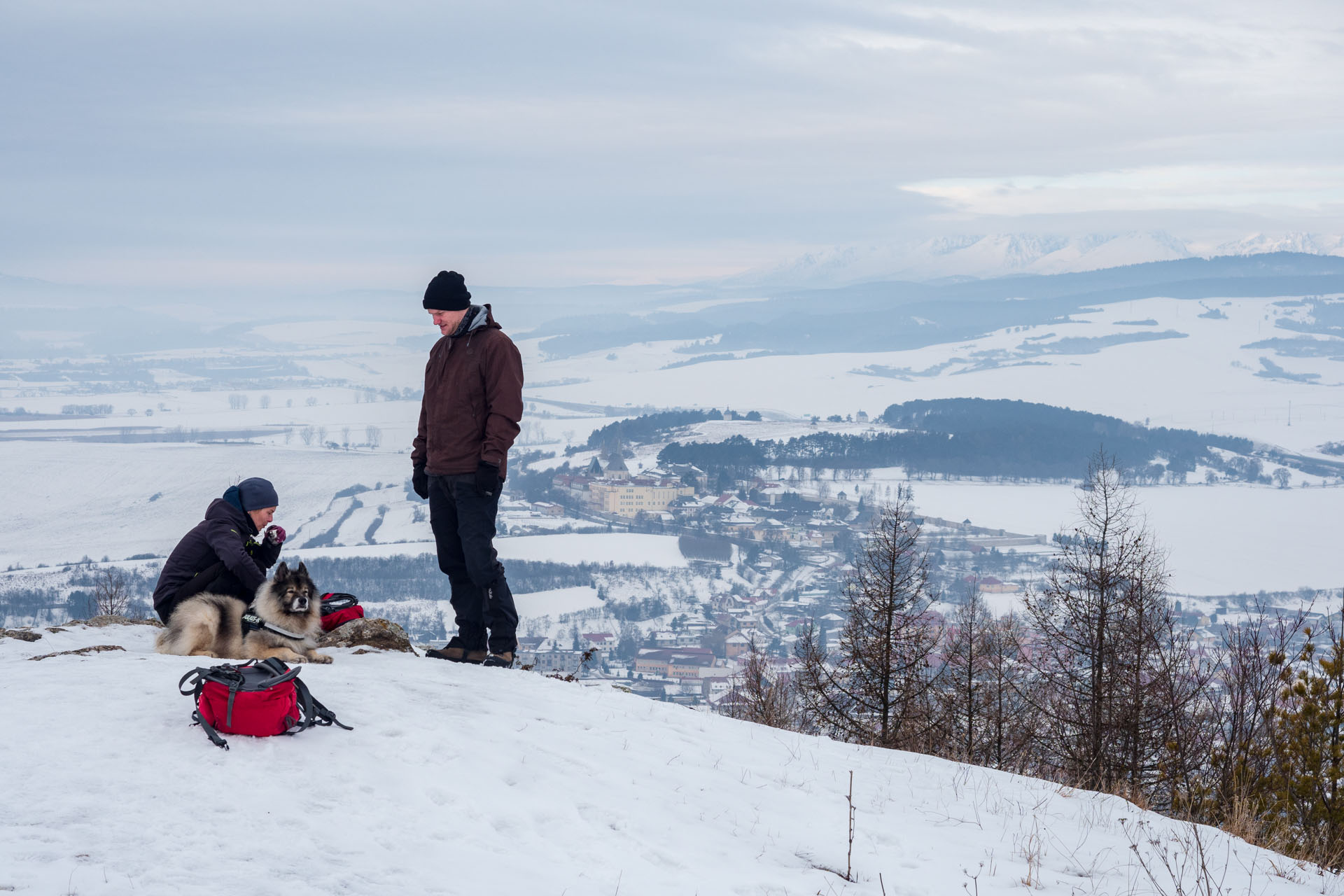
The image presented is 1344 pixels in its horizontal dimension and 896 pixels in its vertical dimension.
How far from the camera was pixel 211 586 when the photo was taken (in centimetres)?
662

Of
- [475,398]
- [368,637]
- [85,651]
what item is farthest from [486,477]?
[85,651]

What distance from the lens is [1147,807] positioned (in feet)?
21.8

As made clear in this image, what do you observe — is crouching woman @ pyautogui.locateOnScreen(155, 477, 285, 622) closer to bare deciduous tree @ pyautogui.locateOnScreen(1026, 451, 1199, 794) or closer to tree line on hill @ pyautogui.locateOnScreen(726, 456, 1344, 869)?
tree line on hill @ pyautogui.locateOnScreen(726, 456, 1344, 869)

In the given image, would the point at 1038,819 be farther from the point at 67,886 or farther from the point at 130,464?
the point at 130,464

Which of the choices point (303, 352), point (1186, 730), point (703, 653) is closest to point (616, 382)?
point (303, 352)

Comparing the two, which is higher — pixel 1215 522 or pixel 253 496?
pixel 253 496

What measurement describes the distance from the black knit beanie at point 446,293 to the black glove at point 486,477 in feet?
4.14

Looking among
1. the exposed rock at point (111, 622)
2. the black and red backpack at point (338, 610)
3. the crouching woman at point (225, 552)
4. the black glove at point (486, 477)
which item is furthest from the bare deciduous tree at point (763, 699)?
the crouching woman at point (225, 552)

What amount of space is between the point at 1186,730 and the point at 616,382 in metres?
181

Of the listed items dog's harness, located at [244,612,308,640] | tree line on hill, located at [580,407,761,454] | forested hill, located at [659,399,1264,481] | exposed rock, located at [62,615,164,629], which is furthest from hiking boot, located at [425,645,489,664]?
forested hill, located at [659,399,1264,481]

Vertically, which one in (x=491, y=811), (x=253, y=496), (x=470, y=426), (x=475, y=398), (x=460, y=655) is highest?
(x=475, y=398)

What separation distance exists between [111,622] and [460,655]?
10.7 ft

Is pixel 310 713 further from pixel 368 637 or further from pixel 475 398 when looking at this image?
pixel 368 637

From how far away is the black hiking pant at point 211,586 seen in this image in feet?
21.7
